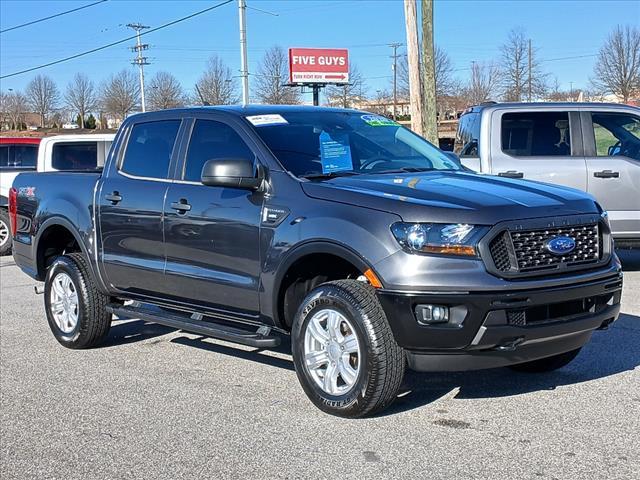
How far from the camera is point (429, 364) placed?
4.41 metres

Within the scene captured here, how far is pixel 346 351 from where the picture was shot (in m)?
4.67

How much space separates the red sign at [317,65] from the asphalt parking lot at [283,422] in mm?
47506

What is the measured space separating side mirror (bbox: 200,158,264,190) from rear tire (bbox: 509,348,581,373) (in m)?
2.17

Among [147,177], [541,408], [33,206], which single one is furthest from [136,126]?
[541,408]

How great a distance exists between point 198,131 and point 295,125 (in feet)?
2.46

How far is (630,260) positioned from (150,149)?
24.2ft

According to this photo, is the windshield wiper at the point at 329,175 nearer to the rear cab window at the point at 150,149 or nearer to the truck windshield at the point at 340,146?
the truck windshield at the point at 340,146

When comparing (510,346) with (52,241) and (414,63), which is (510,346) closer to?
(52,241)

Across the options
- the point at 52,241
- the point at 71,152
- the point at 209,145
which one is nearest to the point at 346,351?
the point at 209,145

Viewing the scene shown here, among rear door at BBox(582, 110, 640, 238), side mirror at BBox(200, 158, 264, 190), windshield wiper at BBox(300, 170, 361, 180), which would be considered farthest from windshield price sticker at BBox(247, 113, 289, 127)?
rear door at BBox(582, 110, 640, 238)

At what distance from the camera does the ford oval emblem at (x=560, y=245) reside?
176 inches

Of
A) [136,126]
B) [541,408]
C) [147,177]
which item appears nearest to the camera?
[541,408]

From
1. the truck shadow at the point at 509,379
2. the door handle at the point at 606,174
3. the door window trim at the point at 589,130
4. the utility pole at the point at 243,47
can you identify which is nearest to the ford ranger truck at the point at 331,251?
the truck shadow at the point at 509,379

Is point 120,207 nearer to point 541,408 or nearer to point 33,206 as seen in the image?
point 33,206
